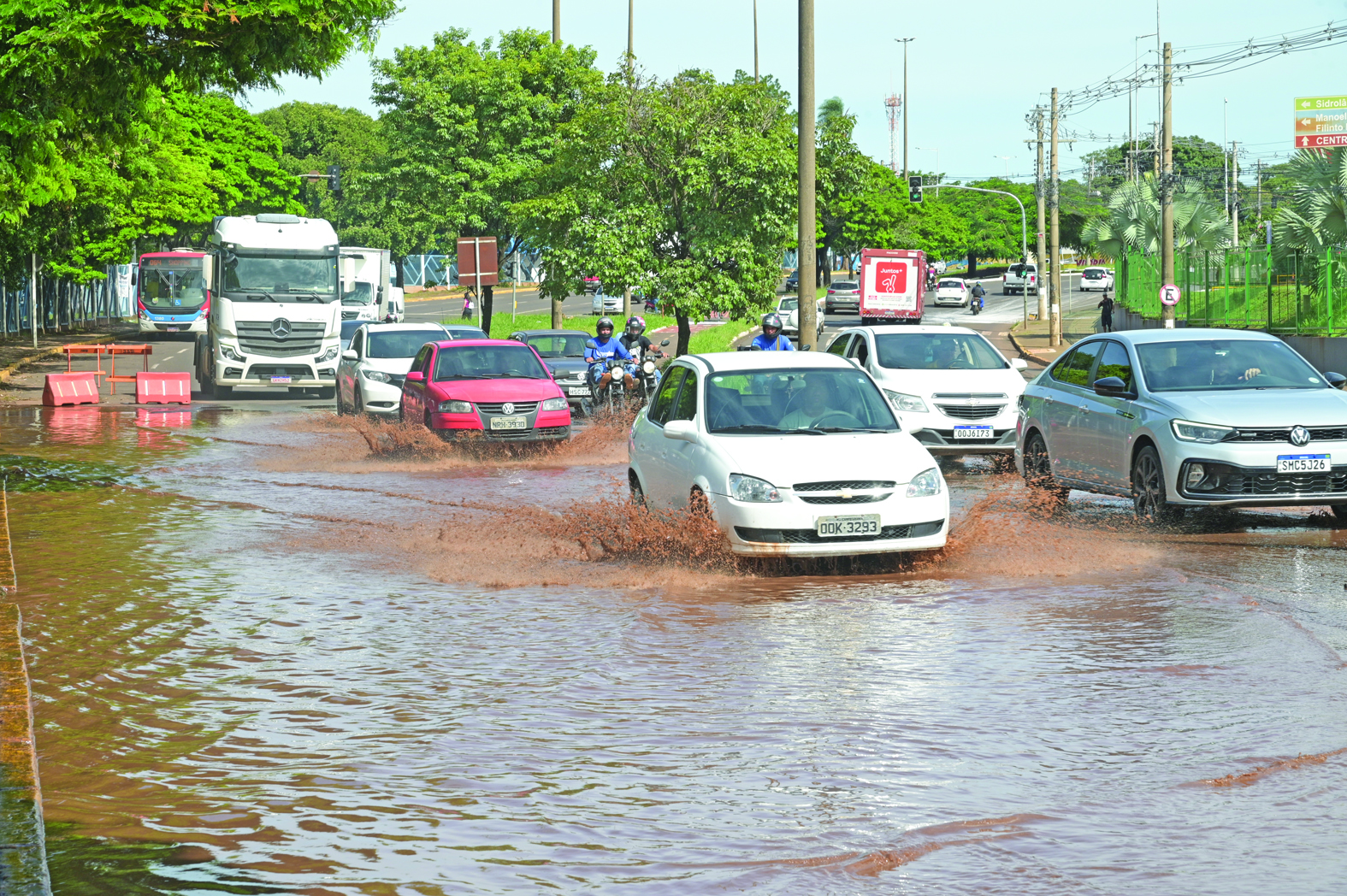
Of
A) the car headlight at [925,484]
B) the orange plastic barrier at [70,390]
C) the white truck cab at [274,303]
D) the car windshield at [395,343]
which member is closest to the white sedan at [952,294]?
the white truck cab at [274,303]

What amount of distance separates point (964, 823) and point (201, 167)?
6376 centimetres

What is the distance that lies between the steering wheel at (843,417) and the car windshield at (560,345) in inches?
660

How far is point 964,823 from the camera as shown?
17.9 feet

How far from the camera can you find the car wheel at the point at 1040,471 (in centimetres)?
1504

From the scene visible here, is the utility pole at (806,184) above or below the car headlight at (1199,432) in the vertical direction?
above

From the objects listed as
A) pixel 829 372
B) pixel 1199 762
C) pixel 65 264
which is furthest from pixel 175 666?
pixel 65 264

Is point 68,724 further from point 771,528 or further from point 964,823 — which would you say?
point 771,528

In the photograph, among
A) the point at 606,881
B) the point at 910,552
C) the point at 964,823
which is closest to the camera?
the point at 606,881

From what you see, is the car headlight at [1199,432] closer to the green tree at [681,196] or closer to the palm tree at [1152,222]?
the green tree at [681,196]

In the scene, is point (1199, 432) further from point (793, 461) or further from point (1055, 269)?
point (1055, 269)

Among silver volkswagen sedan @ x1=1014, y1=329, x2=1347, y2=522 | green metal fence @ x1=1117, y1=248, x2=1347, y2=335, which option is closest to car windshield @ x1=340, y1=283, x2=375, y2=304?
green metal fence @ x1=1117, y1=248, x2=1347, y2=335

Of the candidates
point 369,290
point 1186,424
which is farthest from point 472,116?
point 1186,424

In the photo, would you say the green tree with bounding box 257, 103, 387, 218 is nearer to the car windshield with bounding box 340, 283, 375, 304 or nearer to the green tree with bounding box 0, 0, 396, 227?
the car windshield with bounding box 340, 283, 375, 304

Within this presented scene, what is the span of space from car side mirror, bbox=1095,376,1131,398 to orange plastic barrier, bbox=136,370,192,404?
2103 centimetres
